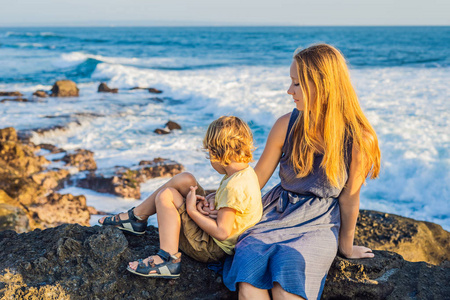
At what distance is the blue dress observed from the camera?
6.91ft

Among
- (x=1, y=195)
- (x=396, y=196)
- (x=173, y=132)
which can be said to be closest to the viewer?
(x=1, y=195)

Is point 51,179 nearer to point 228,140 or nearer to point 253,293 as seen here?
point 228,140

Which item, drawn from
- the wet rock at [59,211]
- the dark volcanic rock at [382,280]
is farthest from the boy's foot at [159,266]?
the wet rock at [59,211]

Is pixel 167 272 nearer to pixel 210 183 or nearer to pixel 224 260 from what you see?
pixel 224 260

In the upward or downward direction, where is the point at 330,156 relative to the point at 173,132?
upward

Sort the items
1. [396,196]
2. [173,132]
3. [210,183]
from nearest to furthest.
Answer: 1. [396,196]
2. [210,183]
3. [173,132]

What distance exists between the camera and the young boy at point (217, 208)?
7.48ft

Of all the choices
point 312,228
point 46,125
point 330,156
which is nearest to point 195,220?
point 312,228

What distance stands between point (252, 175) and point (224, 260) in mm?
565

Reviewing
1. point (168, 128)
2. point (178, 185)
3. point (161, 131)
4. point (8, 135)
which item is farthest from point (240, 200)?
point (168, 128)

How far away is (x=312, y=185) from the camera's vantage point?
8.06 ft

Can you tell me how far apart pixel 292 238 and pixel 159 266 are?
0.76 metres

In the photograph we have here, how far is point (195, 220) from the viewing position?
7.59 ft

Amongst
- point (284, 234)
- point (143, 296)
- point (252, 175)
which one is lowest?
point (143, 296)
